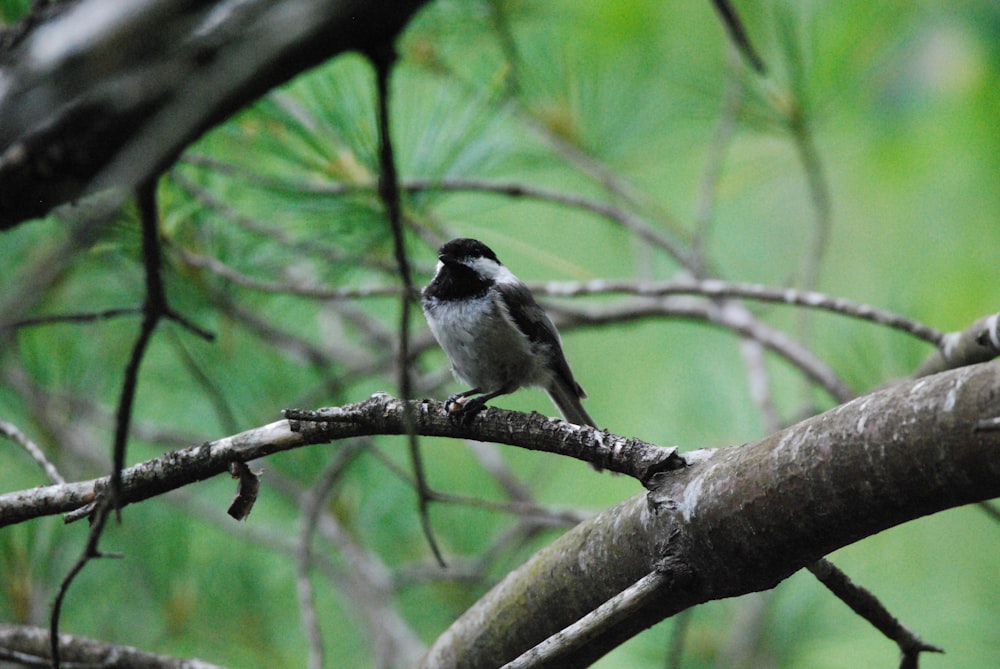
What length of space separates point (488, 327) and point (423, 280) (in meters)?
0.63

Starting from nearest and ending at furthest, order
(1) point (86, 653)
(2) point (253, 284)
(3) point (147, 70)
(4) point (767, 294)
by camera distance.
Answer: (3) point (147, 70) < (1) point (86, 653) < (4) point (767, 294) < (2) point (253, 284)

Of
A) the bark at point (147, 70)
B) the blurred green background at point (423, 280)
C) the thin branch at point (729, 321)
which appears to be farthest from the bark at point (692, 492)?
the thin branch at point (729, 321)

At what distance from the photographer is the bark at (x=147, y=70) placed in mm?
811

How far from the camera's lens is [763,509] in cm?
111

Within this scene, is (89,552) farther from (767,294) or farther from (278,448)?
(767,294)

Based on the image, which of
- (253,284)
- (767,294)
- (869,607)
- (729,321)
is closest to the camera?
(869,607)

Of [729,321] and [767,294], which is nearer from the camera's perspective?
[767,294]

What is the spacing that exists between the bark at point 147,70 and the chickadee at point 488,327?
4.72 ft

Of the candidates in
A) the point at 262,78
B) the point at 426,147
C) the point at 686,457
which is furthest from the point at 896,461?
the point at 426,147

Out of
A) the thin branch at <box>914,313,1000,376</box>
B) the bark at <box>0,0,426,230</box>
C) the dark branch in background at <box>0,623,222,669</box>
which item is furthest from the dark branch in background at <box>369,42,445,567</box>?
the thin branch at <box>914,313,1000,376</box>

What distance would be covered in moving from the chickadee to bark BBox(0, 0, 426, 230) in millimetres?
1439

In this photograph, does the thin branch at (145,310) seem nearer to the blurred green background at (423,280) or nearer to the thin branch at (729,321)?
the blurred green background at (423,280)

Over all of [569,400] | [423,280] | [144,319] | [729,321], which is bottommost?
[144,319]

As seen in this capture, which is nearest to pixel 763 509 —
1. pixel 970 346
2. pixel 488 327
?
pixel 970 346
